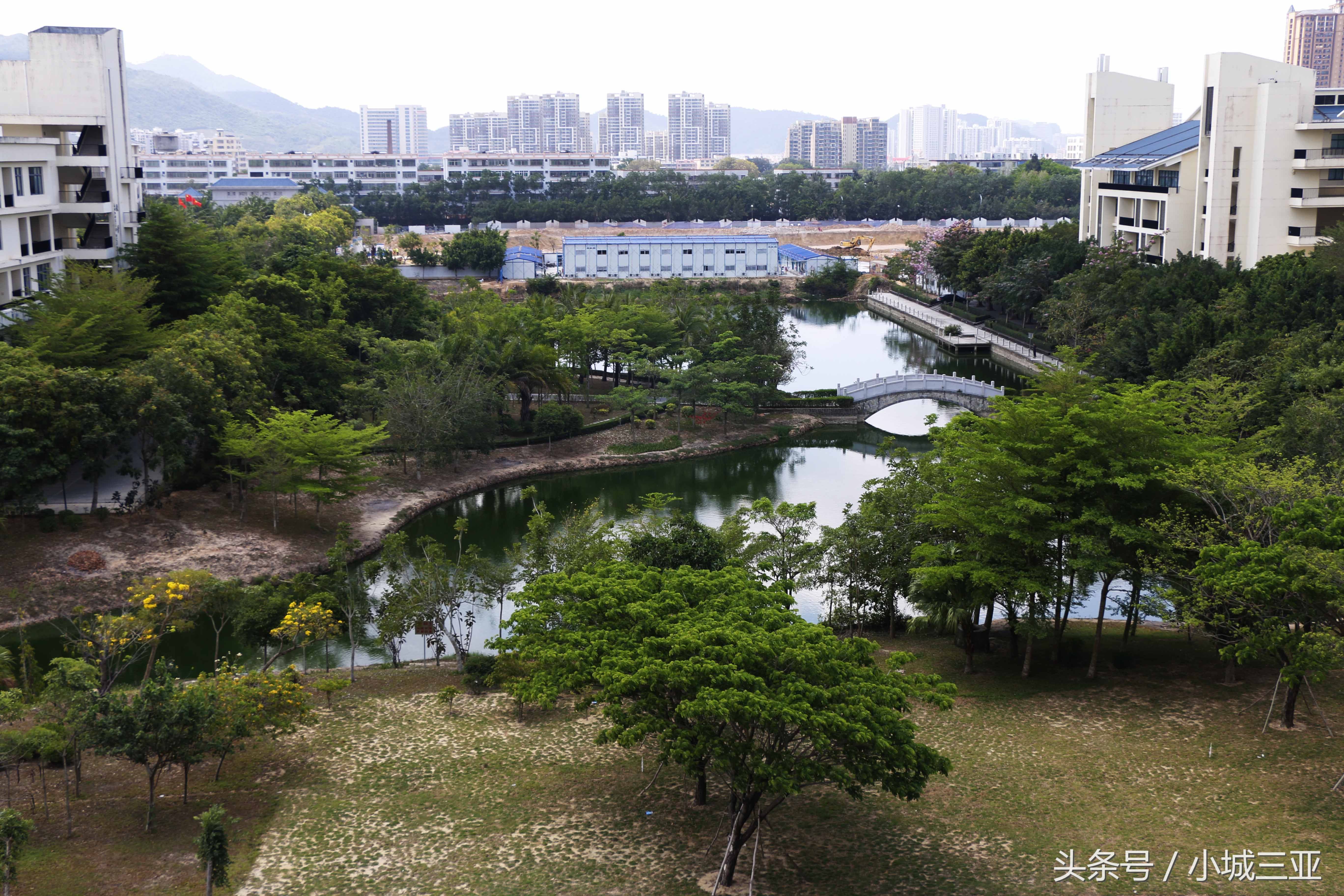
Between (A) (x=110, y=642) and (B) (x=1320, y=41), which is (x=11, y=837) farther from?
(B) (x=1320, y=41)

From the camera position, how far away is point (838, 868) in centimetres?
1280

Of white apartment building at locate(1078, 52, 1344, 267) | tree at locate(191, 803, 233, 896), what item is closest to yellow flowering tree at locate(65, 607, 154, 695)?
tree at locate(191, 803, 233, 896)

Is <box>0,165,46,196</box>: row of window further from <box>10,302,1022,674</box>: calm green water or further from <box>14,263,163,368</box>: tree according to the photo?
<box>10,302,1022,674</box>: calm green water

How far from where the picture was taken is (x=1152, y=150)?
51.8 meters

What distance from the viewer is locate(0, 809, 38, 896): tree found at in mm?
11547

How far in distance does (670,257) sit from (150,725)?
2611 inches

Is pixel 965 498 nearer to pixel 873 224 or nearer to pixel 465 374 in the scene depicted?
pixel 465 374

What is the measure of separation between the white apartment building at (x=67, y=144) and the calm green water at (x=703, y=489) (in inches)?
579

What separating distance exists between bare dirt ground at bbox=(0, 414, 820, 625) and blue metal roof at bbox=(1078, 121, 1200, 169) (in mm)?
29992

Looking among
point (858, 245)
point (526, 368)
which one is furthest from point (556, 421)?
point (858, 245)

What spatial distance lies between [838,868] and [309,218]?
7204cm

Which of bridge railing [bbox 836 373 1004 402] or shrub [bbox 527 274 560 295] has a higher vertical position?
shrub [bbox 527 274 560 295]

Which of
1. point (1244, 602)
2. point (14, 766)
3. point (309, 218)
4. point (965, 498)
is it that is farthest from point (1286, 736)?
point (309, 218)

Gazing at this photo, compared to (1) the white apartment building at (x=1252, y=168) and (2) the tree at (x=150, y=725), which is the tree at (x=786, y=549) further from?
(1) the white apartment building at (x=1252, y=168)
